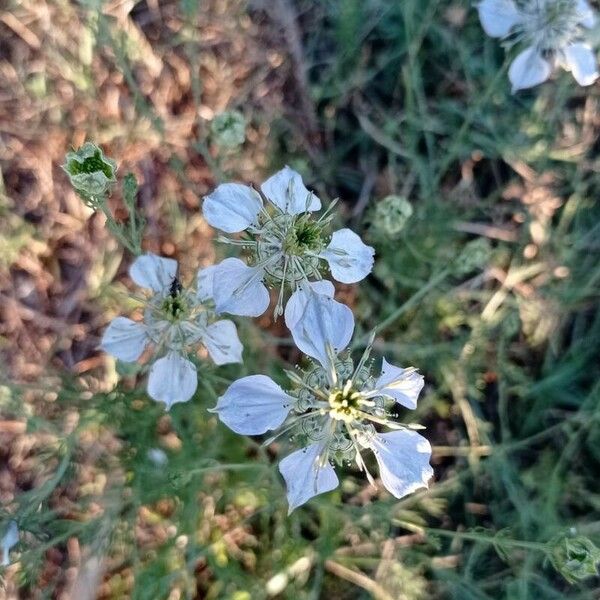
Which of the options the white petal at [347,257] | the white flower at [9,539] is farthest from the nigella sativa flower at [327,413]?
the white flower at [9,539]

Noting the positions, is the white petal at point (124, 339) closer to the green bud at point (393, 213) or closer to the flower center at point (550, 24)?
the green bud at point (393, 213)

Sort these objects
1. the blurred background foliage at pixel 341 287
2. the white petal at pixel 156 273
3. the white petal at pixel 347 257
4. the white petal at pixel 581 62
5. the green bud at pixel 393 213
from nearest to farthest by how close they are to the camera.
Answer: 1. the white petal at pixel 347 257
2. the white petal at pixel 156 273
3. the green bud at pixel 393 213
4. the white petal at pixel 581 62
5. the blurred background foliage at pixel 341 287

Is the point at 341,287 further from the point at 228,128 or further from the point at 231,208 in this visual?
the point at 231,208

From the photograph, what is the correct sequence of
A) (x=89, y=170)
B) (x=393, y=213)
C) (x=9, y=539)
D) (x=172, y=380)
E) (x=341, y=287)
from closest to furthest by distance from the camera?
Result: (x=89, y=170)
(x=172, y=380)
(x=9, y=539)
(x=393, y=213)
(x=341, y=287)

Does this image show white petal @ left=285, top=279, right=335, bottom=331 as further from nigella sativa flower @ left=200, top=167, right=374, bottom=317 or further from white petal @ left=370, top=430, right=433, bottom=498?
white petal @ left=370, top=430, right=433, bottom=498

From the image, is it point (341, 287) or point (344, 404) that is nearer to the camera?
point (344, 404)

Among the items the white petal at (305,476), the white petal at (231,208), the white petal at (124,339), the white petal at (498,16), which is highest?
the white petal at (231,208)

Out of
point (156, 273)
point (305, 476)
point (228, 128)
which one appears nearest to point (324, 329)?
point (305, 476)

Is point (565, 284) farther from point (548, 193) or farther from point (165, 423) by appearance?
point (165, 423)
